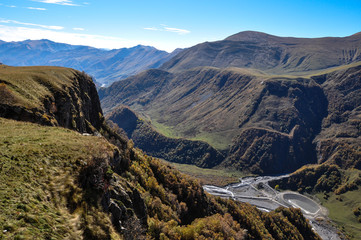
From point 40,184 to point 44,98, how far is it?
32.5 meters

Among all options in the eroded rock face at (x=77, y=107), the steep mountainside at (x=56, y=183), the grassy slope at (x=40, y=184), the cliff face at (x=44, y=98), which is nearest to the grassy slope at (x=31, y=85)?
the cliff face at (x=44, y=98)

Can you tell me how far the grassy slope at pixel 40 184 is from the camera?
1755cm

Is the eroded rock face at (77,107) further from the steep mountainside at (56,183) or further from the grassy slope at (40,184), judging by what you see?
the grassy slope at (40,184)

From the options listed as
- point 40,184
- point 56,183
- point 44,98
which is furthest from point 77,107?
point 40,184

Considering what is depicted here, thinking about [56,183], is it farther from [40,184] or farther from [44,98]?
[44,98]

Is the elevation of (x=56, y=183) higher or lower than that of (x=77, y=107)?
lower

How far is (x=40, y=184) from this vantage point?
2180cm

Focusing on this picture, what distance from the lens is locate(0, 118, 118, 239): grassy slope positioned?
1755cm

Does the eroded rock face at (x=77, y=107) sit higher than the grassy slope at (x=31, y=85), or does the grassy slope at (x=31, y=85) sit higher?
the grassy slope at (x=31, y=85)

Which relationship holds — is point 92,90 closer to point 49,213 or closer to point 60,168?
point 60,168

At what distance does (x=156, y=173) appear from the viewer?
80688mm

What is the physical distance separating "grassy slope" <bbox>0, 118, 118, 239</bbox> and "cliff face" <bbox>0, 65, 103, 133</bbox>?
886 centimetres

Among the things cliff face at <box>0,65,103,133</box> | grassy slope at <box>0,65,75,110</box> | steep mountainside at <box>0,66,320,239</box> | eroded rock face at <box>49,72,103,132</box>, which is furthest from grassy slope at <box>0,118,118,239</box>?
eroded rock face at <box>49,72,103,132</box>

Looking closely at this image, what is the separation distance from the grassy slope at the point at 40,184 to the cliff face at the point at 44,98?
8864 mm
